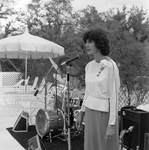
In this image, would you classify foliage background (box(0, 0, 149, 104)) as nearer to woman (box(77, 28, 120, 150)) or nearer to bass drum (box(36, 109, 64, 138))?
bass drum (box(36, 109, 64, 138))

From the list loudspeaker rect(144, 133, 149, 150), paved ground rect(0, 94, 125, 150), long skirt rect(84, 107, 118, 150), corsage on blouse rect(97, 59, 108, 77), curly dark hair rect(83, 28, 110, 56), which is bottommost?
paved ground rect(0, 94, 125, 150)

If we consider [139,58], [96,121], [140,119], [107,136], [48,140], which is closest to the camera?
[107,136]

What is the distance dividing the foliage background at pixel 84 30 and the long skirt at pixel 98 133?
3143 millimetres

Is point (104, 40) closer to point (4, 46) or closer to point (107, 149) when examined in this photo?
point (107, 149)

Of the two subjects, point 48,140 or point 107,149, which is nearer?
point 107,149

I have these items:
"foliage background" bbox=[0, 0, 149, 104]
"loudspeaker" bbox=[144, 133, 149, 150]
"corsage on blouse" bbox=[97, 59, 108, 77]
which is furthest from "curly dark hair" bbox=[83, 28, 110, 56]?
"foliage background" bbox=[0, 0, 149, 104]

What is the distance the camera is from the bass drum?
3.97m

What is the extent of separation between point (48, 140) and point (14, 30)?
57.0 feet

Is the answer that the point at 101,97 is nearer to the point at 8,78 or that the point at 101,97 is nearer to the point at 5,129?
the point at 5,129

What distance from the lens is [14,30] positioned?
2016cm

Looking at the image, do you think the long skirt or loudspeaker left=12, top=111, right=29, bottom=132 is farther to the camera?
loudspeaker left=12, top=111, right=29, bottom=132

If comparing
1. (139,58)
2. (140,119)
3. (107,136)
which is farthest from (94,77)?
(139,58)

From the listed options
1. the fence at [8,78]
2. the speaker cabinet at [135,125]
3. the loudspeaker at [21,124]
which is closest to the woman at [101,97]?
the speaker cabinet at [135,125]

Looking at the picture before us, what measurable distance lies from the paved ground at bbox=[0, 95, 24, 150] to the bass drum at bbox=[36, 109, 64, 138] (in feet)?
1.57
